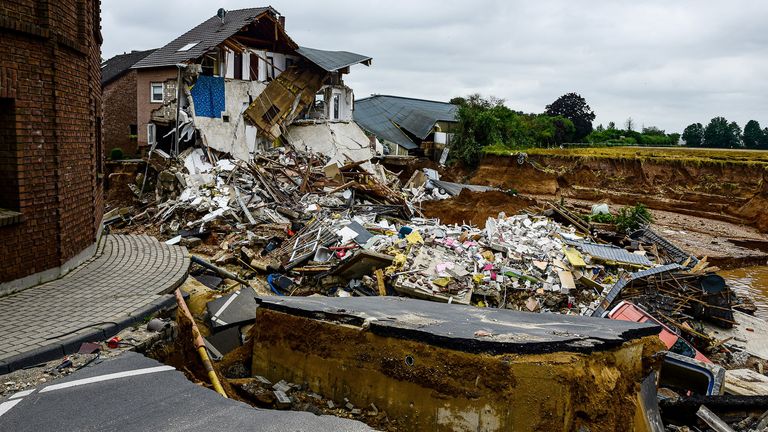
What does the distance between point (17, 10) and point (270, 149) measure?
20.5m

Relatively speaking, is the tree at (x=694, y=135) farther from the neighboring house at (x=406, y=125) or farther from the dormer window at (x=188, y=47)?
the dormer window at (x=188, y=47)

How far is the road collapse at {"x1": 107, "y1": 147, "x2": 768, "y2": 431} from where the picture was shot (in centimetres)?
451

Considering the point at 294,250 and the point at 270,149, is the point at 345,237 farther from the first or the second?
the point at 270,149

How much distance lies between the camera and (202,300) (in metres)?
9.30

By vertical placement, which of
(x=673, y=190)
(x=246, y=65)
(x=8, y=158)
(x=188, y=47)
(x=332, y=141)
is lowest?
(x=673, y=190)

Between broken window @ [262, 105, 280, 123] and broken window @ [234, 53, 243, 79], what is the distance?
2.08 metres

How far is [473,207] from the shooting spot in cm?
2111

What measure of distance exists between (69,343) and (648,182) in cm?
3310

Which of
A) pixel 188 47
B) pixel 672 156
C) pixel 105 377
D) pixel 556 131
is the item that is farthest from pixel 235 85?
pixel 556 131

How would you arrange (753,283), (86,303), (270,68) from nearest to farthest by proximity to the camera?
(86,303)
(753,283)
(270,68)

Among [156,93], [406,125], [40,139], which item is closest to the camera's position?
[40,139]

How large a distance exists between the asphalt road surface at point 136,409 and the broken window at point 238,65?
23.8m

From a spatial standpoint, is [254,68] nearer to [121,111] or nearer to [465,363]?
[121,111]

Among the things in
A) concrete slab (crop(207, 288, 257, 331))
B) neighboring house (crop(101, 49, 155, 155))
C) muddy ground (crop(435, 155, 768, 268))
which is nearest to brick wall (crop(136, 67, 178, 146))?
neighboring house (crop(101, 49, 155, 155))
